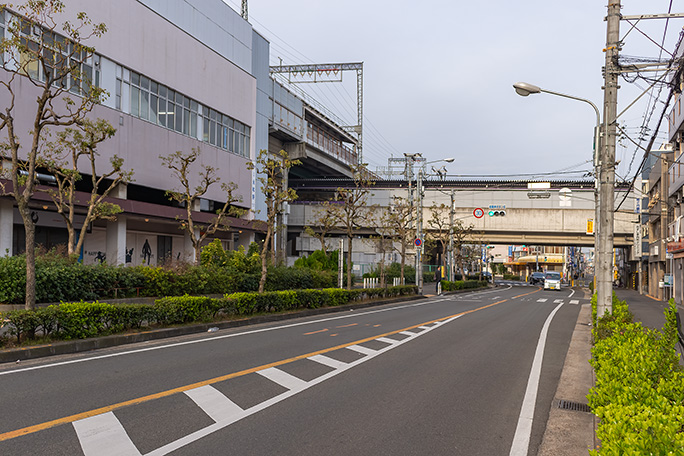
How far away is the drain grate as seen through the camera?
23.5 feet

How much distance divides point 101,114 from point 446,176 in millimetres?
42237

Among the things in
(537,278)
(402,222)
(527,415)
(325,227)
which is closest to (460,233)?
(402,222)

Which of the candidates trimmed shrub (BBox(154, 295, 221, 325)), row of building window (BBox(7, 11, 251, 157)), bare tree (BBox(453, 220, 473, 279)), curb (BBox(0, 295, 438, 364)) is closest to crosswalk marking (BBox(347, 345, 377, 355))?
curb (BBox(0, 295, 438, 364))

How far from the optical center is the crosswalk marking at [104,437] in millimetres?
5070

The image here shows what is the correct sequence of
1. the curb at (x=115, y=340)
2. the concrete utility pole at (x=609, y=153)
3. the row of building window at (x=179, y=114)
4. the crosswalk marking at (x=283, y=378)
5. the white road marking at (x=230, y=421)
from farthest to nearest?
the row of building window at (x=179, y=114) → the concrete utility pole at (x=609, y=153) → the curb at (x=115, y=340) → the crosswalk marking at (x=283, y=378) → the white road marking at (x=230, y=421)

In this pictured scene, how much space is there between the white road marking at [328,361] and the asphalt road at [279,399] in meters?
0.04

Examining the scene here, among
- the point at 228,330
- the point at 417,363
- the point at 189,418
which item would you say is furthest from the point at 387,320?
the point at 189,418

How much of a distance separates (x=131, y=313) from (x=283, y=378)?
19.3ft

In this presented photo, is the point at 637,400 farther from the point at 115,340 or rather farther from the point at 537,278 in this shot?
the point at 537,278

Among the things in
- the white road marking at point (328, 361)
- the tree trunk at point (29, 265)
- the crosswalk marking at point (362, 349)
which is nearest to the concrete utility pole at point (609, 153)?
the crosswalk marking at point (362, 349)

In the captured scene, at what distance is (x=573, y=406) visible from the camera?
288 inches

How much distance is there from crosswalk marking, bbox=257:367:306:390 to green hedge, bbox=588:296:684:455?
434 cm

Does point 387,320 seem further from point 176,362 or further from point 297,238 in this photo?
point 297,238

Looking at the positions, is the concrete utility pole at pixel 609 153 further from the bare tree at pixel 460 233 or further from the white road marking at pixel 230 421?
the bare tree at pixel 460 233
